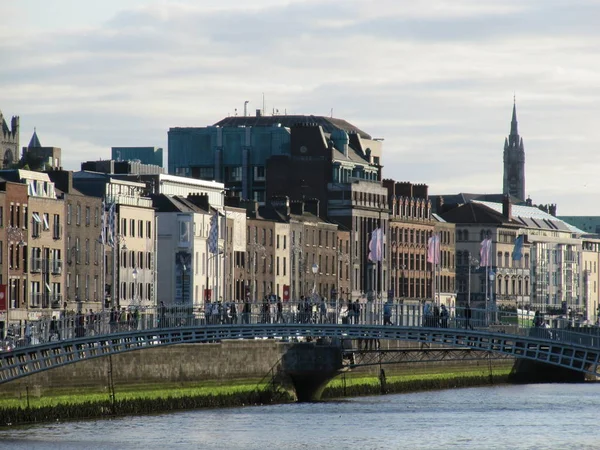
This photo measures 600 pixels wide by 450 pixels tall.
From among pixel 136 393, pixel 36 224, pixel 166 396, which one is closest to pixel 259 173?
pixel 36 224

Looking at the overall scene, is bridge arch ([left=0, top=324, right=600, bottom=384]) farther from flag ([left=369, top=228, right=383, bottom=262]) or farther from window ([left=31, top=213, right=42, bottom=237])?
flag ([left=369, top=228, right=383, bottom=262])

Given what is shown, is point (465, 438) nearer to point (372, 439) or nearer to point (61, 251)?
point (372, 439)

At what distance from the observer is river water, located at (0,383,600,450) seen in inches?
3093

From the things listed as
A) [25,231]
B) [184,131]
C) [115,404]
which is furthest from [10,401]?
[184,131]

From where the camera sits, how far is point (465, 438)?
3290 inches

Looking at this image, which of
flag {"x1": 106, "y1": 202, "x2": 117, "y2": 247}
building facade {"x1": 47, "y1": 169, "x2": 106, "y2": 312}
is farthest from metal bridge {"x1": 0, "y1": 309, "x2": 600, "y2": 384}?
building facade {"x1": 47, "y1": 169, "x2": 106, "y2": 312}

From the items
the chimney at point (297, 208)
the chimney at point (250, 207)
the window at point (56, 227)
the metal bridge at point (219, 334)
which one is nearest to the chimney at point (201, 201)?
the chimney at point (250, 207)

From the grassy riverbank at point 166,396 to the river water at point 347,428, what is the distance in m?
1.24

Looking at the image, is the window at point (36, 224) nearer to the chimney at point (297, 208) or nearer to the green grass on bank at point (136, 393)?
the green grass on bank at point (136, 393)

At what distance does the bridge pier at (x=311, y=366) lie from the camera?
108375 millimetres

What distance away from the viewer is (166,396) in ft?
310

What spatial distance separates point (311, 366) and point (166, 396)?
15.6 m

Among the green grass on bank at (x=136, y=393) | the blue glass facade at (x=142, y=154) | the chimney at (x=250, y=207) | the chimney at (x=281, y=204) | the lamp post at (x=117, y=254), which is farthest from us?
the blue glass facade at (x=142, y=154)

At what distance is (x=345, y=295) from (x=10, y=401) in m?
85.2
